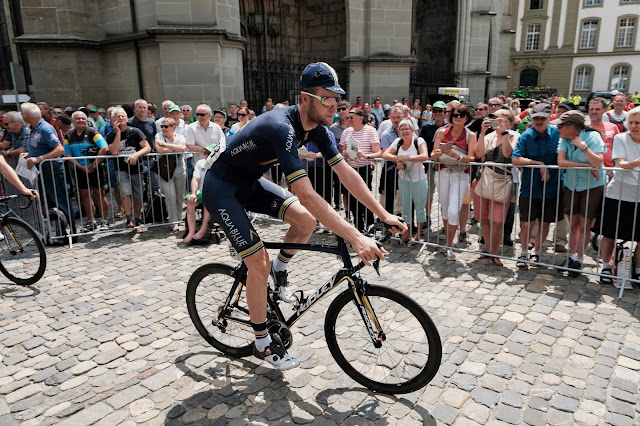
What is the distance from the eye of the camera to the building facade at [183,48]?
12250 millimetres

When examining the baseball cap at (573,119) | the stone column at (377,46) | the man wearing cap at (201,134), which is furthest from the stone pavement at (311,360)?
the stone column at (377,46)

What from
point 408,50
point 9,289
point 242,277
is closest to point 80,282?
point 9,289

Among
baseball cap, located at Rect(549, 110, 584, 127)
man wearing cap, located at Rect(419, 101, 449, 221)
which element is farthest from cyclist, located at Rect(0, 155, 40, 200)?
baseball cap, located at Rect(549, 110, 584, 127)

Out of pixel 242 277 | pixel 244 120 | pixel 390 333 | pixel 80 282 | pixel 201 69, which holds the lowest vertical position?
pixel 80 282

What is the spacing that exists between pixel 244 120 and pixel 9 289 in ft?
17.1

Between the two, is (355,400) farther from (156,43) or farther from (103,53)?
(103,53)

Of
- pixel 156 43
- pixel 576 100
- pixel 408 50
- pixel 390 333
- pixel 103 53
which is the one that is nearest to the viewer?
pixel 390 333

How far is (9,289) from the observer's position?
5617mm

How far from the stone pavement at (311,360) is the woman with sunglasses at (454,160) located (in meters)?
0.89

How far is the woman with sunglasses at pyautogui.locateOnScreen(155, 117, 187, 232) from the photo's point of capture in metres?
8.12

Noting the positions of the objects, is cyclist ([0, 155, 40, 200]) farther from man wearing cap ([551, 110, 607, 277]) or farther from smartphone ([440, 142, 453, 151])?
man wearing cap ([551, 110, 607, 277])

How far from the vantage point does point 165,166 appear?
Result: 318 inches

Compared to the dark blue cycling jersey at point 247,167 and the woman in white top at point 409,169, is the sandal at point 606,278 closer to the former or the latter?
the woman in white top at point 409,169

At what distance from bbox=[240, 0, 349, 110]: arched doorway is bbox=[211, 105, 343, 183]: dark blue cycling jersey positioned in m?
14.1
